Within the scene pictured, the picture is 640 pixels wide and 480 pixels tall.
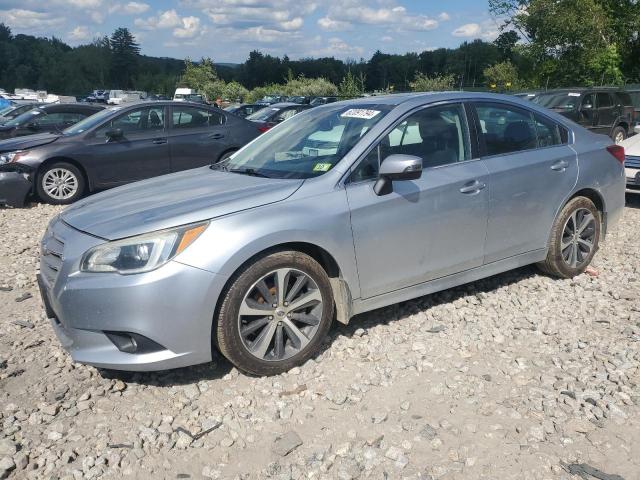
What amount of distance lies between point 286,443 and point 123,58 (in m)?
131

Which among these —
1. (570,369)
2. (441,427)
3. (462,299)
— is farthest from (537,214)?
(441,427)

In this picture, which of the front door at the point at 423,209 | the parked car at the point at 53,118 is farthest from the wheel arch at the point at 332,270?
the parked car at the point at 53,118

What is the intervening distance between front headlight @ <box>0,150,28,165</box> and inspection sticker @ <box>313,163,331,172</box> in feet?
22.0

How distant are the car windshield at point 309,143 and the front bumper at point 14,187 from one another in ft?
17.9

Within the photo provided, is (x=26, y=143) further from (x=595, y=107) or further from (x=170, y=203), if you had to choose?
(x=595, y=107)

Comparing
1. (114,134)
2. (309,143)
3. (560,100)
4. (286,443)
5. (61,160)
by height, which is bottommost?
(286,443)

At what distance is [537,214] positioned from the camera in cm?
480

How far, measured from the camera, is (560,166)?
4922mm

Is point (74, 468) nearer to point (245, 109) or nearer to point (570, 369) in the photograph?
point (570, 369)

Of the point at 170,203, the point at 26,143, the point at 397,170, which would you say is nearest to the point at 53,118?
the point at 26,143

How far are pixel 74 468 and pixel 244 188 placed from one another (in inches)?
71.5

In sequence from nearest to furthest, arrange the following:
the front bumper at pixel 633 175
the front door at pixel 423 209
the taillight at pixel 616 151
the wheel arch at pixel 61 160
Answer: the front door at pixel 423 209 → the taillight at pixel 616 151 → the front bumper at pixel 633 175 → the wheel arch at pixel 61 160

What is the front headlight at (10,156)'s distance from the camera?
896 centimetres

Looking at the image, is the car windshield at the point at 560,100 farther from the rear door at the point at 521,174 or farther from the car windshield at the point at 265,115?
the rear door at the point at 521,174
